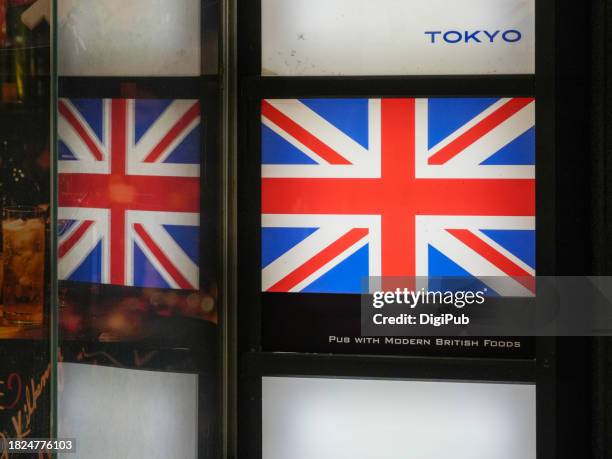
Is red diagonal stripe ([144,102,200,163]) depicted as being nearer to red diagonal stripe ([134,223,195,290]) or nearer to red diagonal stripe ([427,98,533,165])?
red diagonal stripe ([134,223,195,290])

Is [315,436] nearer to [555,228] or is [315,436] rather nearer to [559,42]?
[555,228]

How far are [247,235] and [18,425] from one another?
1.26m

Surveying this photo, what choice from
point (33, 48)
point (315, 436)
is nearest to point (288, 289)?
Result: point (315, 436)

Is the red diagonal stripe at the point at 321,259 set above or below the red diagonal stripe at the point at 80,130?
below

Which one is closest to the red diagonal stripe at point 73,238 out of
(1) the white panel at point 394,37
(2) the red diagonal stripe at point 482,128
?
(1) the white panel at point 394,37

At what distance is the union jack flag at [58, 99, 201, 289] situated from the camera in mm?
1150

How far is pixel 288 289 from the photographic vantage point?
7.28ft

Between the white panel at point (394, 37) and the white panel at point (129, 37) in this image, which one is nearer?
the white panel at point (129, 37)

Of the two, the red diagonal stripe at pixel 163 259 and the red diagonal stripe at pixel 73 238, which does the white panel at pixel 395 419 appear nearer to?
the red diagonal stripe at pixel 163 259

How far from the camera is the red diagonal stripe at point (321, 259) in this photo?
2.20m

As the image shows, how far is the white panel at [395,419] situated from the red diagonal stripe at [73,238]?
116 centimetres

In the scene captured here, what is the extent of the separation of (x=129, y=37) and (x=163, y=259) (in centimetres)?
56

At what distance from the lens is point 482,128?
2.15 meters

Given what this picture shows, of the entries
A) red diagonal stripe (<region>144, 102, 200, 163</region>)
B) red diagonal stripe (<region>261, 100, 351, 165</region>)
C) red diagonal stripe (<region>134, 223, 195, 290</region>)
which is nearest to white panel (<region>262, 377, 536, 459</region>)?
red diagonal stripe (<region>134, 223, 195, 290</region>)
